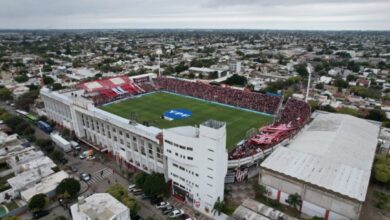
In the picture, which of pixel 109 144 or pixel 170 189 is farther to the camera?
pixel 109 144

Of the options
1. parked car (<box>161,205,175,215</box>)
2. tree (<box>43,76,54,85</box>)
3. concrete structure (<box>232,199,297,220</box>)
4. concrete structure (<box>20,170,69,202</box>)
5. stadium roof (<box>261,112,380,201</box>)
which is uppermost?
stadium roof (<box>261,112,380,201</box>)

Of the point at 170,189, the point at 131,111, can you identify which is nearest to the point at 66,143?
the point at 131,111

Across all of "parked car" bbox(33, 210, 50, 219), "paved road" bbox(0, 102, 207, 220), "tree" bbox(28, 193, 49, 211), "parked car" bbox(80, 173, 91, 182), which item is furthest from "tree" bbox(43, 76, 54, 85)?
"parked car" bbox(33, 210, 50, 219)

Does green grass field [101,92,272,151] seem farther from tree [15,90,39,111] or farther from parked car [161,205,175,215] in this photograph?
tree [15,90,39,111]

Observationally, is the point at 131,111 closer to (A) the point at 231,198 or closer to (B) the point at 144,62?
(A) the point at 231,198

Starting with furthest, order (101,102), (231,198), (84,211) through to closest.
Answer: (101,102) → (231,198) → (84,211)

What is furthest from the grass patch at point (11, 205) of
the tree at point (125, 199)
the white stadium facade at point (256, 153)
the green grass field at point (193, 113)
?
the green grass field at point (193, 113)

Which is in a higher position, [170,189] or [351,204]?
[351,204]
